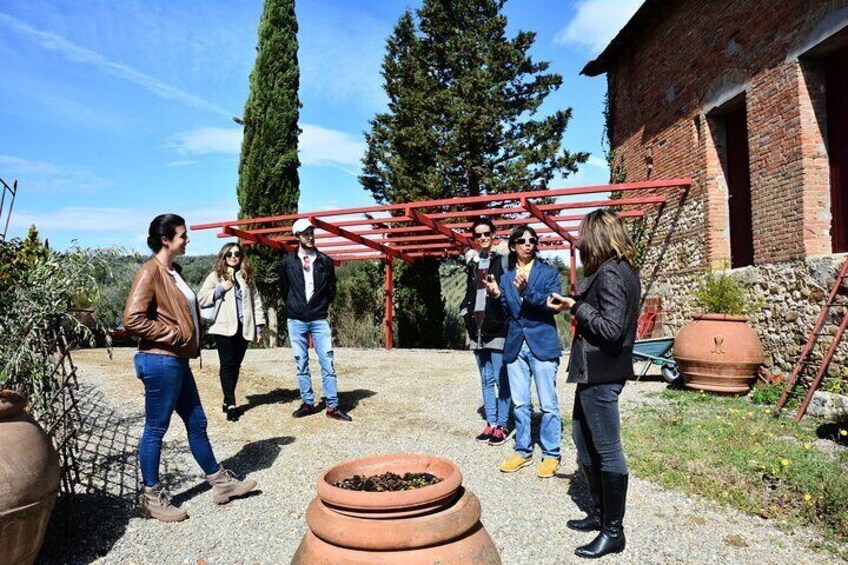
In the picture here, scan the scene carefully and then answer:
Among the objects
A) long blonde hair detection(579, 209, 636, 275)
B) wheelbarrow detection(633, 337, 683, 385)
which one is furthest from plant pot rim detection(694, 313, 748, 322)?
long blonde hair detection(579, 209, 636, 275)

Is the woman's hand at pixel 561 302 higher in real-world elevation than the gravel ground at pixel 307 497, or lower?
higher

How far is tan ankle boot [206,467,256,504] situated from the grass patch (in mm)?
2719

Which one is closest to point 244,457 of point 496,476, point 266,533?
point 266,533

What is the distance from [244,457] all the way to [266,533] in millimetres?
1545

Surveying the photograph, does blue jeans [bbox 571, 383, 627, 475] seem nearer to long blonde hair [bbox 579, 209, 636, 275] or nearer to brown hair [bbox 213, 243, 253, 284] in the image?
long blonde hair [bbox 579, 209, 636, 275]

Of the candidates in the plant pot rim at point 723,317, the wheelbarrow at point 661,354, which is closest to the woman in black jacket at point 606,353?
the plant pot rim at point 723,317

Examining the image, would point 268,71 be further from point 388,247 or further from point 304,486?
point 304,486

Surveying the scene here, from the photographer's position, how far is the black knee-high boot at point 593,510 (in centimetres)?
317

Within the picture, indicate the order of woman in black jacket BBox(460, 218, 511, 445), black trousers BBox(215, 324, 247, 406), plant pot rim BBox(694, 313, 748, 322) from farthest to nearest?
plant pot rim BBox(694, 313, 748, 322) < black trousers BBox(215, 324, 247, 406) < woman in black jacket BBox(460, 218, 511, 445)

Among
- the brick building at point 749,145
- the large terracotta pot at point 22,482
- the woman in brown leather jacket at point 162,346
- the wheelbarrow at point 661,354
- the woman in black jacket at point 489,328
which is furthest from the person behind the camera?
the wheelbarrow at point 661,354

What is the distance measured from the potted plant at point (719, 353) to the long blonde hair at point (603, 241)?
4555 mm

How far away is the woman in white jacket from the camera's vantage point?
5.80 m

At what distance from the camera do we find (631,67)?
11297 millimetres

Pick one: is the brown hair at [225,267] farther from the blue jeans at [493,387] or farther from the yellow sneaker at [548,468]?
the yellow sneaker at [548,468]
